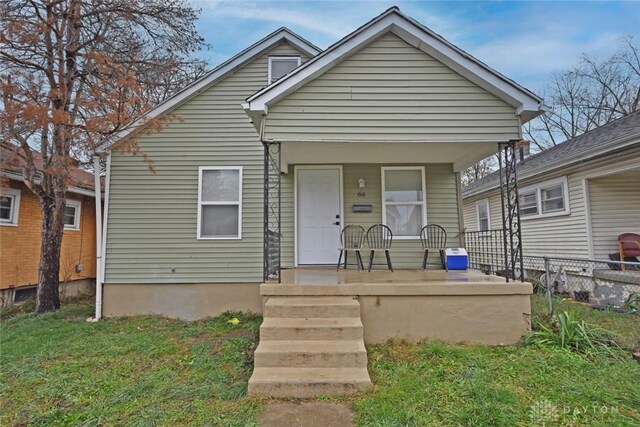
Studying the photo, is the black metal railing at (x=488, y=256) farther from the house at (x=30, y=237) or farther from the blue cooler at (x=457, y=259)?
the house at (x=30, y=237)

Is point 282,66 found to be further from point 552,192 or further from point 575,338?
point 552,192

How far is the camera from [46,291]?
6.97 metres

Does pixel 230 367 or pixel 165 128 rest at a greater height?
pixel 165 128

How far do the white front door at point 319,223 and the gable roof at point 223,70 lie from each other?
2.88 metres

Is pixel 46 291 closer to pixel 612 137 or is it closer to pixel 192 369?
pixel 192 369

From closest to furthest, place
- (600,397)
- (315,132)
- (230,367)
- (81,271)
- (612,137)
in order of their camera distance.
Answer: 1. (600,397)
2. (230,367)
3. (315,132)
4. (612,137)
5. (81,271)

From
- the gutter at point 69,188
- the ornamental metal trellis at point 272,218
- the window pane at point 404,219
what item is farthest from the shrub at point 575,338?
the gutter at point 69,188

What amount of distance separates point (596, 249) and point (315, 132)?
728 cm

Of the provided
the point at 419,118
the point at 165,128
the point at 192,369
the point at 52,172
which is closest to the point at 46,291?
the point at 52,172

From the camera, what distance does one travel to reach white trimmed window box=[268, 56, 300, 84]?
24.0 ft

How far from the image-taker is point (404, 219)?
6867 mm

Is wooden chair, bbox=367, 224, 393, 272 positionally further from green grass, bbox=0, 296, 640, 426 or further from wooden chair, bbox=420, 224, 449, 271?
green grass, bbox=0, 296, 640, 426

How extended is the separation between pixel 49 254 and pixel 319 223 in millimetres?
5758

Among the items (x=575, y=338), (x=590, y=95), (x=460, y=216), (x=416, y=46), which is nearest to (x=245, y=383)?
(x=575, y=338)
